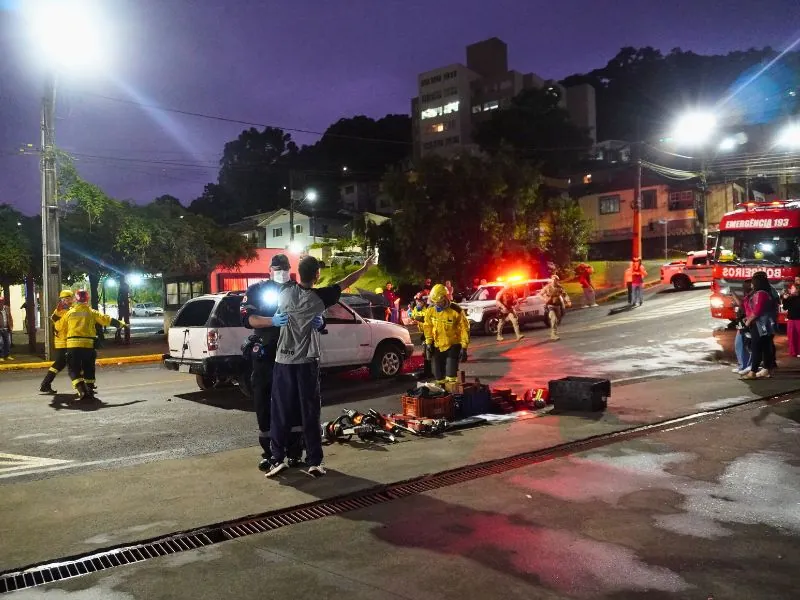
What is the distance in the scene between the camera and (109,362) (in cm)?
1836

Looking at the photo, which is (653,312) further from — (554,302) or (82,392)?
(82,392)

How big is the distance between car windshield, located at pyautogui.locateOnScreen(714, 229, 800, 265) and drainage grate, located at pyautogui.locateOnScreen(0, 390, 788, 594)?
12.3 metres

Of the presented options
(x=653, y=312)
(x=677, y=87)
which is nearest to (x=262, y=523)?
(x=653, y=312)

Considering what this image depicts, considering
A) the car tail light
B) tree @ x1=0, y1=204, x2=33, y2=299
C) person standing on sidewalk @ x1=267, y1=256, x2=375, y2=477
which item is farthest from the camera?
tree @ x1=0, y1=204, x2=33, y2=299

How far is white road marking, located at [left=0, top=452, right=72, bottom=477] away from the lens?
21.8 ft

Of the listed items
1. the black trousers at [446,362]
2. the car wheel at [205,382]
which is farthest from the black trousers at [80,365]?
the black trousers at [446,362]

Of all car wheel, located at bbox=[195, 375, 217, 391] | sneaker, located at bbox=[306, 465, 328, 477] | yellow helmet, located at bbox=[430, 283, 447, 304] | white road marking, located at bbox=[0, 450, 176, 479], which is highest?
yellow helmet, located at bbox=[430, 283, 447, 304]

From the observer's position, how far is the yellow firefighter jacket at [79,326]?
36.0 ft

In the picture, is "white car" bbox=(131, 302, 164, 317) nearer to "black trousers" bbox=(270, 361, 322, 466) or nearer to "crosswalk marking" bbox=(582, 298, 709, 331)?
"crosswalk marking" bbox=(582, 298, 709, 331)

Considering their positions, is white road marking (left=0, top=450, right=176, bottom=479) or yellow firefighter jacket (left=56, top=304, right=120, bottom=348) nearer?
white road marking (left=0, top=450, right=176, bottom=479)

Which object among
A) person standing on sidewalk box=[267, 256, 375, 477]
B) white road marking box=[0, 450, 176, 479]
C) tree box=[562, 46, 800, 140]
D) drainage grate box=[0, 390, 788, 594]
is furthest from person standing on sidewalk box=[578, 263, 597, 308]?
tree box=[562, 46, 800, 140]

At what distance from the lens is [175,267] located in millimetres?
24828

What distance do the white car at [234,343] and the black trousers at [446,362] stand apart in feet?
5.52

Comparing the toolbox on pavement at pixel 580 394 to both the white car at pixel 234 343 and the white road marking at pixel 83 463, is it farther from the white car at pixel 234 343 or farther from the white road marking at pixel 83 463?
the white road marking at pixel 83 463
